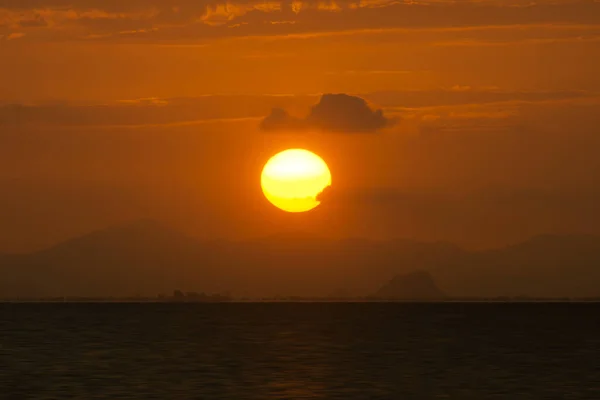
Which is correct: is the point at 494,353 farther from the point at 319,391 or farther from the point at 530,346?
the point at 319,391

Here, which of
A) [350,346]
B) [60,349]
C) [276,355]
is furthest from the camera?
[350,346]

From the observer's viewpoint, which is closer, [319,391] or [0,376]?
[319,391]

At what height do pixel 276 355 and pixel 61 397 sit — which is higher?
pixel 276 355

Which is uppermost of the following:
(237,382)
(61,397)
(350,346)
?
(350,346)

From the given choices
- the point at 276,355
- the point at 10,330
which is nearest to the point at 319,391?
the point at 276,355

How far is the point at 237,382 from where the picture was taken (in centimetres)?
9319

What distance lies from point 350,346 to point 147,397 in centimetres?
6880

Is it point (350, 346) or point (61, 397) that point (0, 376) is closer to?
point (61, 397)

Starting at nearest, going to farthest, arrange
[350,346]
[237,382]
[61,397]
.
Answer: [61,397] < [237,382] < [350,346]

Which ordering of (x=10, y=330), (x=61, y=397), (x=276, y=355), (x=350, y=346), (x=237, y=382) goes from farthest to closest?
1. (x=10, y=330)
2. (x=350, y=346)
3. (x=276, y=355)
4. (x=237, y=382)
5. (x=61, y=397)

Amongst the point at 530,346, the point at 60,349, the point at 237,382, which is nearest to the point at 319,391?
the point at 237,382

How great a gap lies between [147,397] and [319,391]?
13140 millimetres

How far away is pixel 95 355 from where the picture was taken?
126 m

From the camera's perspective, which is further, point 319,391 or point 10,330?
point 10,330
